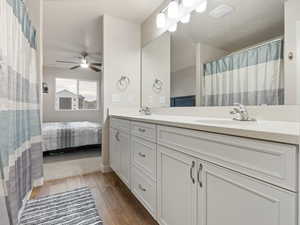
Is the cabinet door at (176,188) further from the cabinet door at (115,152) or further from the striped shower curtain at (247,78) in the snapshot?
the cabinet door at (115,152)

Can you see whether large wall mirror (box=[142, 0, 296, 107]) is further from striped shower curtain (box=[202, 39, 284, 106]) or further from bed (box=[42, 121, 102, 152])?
bed (box=[42, 121, 102, 152])

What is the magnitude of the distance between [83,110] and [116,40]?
3733 mm

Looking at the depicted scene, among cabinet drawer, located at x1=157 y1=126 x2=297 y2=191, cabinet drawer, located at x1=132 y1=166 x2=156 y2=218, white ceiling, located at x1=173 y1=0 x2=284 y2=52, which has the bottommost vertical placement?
cabinet drawer, located at x1=132 y1=166 x2=156 y2=218

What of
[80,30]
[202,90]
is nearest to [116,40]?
[80,30]

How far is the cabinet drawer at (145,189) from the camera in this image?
1189 millimetres

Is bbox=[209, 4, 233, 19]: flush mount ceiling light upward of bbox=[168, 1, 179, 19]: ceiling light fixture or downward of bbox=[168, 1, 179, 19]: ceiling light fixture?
downward

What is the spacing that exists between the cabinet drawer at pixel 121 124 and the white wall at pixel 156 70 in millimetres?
658

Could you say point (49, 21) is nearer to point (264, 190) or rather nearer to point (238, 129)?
point (238, 129)

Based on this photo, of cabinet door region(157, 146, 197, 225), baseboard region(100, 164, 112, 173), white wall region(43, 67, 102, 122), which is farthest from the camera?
white wall region(43, 67, 102, 122)

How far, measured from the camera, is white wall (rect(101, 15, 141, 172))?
2.40 meters

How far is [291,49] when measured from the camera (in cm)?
98

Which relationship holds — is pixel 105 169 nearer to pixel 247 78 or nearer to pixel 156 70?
pixel 156 70

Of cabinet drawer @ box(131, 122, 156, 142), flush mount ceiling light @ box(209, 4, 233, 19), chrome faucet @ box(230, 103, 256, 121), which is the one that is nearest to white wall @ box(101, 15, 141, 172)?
cabinet drawer @ box(131, 122, 156, 142)

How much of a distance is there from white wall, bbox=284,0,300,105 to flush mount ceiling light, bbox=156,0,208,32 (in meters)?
0.81
